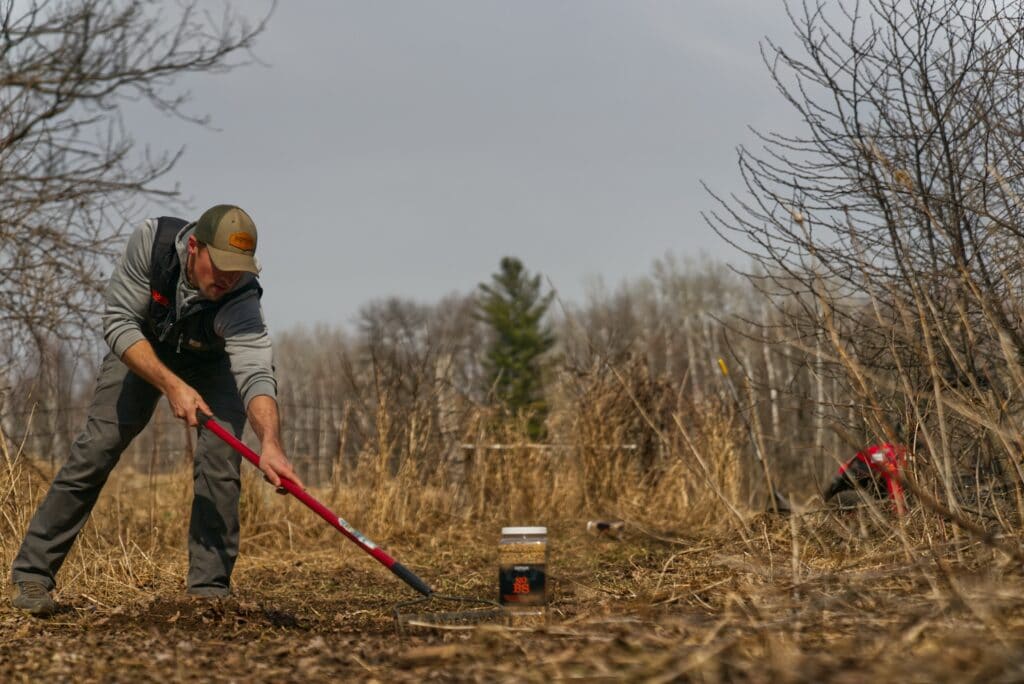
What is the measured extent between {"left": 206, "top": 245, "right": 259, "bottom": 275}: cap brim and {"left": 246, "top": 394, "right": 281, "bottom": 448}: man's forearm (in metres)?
0.55

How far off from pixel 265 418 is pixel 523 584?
127cm

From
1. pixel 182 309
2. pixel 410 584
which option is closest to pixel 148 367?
pixel 182 309

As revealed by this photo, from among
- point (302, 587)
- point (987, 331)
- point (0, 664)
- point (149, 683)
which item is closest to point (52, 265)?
point (302, 587)

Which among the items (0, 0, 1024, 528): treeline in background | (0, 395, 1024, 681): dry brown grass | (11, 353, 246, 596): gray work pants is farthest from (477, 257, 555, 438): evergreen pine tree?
(11, 353, 246, 596): gray work pants

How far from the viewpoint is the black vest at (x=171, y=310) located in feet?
15.3

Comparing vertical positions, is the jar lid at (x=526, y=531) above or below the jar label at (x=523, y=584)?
above

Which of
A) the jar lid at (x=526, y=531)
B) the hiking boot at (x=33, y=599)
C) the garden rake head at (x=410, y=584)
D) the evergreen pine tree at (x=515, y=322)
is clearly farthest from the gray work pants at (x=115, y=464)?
the evergreen pine tree at (x=515, y=322)

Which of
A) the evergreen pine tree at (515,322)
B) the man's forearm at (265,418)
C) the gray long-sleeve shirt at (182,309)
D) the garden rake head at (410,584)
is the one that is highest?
the evergreen pine tree at (515,322)

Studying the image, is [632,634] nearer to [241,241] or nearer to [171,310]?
[241,241]

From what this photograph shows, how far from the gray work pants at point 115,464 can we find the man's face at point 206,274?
0.41 m

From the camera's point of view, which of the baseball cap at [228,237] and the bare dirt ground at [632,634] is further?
the baseball cap at [228,237]

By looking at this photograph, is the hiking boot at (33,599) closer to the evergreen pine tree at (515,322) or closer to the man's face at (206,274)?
the man's face at (206,274)

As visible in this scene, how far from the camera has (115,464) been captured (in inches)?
186

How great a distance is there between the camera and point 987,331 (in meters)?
4.45
